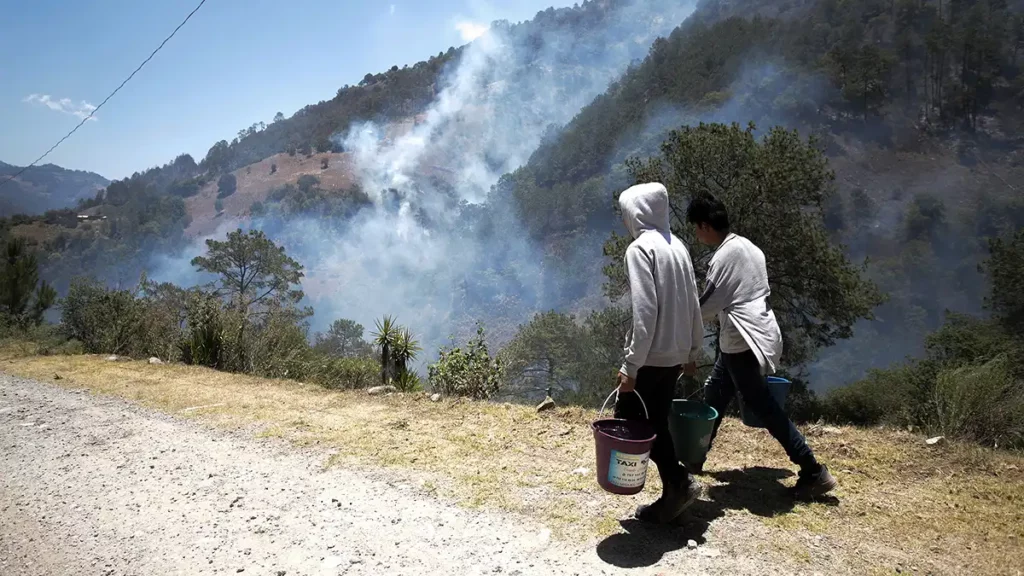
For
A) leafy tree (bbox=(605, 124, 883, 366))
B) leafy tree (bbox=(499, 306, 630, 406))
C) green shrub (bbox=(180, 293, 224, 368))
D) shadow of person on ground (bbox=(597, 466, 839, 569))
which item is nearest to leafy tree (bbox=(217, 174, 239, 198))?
leafy tree (bbox=(499, 306, 630, 406))

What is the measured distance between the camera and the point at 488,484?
3.60 m

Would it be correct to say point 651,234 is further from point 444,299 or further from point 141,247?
point 141,247

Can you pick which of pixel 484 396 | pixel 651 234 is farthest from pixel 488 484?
pixel 484 396

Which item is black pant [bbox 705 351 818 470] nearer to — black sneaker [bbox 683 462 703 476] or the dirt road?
black sneaker [bbox 683 462 703 476]

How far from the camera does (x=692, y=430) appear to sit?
123 inches

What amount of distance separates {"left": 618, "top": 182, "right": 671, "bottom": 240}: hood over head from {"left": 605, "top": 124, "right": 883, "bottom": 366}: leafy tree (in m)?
11.9

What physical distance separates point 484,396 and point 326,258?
328 ft

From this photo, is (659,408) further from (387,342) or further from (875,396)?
(875,396)

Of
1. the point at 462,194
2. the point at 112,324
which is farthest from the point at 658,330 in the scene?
the point at 462,194

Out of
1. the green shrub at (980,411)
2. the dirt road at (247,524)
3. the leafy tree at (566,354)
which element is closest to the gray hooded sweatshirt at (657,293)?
the dirt road at (247,524)

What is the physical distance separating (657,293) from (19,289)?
62.9ft

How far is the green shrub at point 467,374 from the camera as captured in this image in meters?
7.03

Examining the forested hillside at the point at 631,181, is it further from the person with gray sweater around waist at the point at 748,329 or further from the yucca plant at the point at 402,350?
the person with gray sweater around waist at the point at 748,329

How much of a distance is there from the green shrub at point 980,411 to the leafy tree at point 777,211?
31.8 ft
